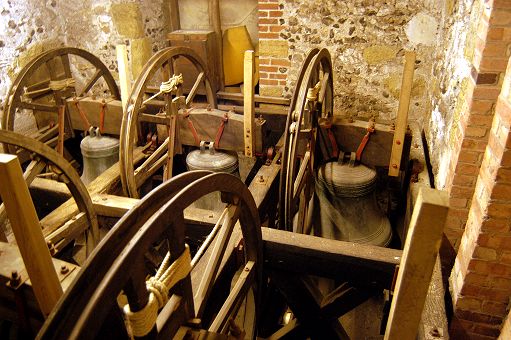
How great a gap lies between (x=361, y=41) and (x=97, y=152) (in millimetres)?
2636

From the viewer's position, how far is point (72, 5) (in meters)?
4.48

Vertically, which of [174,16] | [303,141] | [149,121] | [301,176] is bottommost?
[301,176]

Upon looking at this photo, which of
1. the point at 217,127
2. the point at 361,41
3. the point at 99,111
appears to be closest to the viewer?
the point at 217,127

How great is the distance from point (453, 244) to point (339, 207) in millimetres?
844

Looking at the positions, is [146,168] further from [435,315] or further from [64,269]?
[435,315]

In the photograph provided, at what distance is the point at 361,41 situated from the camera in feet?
12.4

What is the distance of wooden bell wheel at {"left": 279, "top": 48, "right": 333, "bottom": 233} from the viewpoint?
2373 millimetres

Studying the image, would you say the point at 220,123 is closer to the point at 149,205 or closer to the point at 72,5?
the point at 149,205

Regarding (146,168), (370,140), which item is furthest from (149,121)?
(370,140)

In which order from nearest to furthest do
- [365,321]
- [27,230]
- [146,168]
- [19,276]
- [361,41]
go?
[27,230] → [19,276] → [365,321] → [146,168] → [361,41]

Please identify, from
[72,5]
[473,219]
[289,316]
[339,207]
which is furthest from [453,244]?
[72,5]

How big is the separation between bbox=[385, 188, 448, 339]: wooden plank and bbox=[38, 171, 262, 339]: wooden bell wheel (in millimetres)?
599

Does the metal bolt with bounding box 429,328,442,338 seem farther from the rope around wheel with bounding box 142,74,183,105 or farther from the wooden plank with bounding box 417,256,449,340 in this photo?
the rope around wheel with bounding box 142,74,183,105

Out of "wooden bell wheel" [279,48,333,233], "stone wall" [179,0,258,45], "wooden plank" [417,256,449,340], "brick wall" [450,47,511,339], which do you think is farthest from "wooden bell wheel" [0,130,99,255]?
"stone wall" [179,0,258,45]
